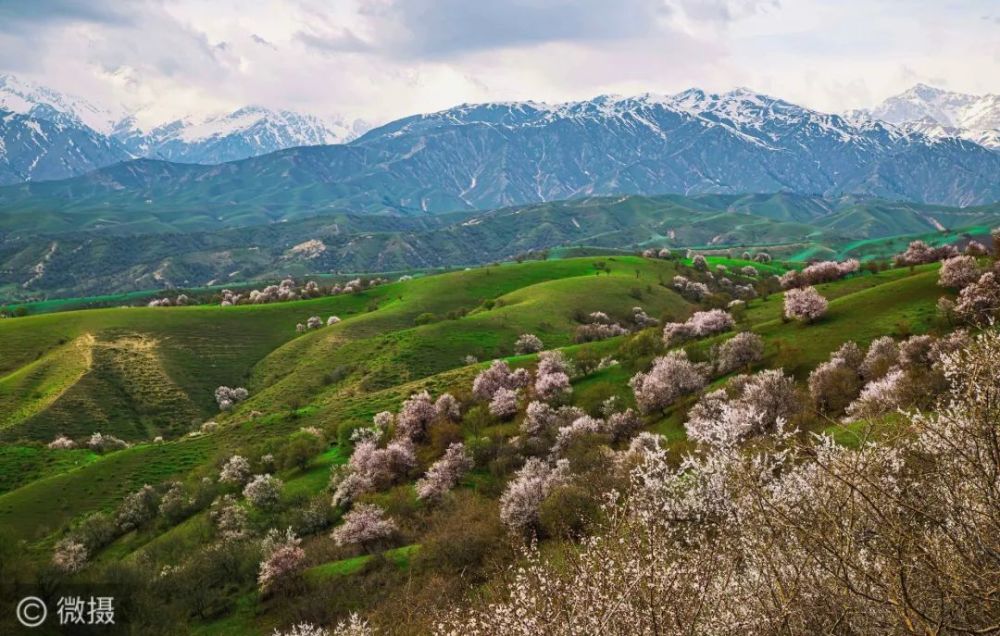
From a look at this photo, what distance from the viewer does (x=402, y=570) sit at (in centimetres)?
4588

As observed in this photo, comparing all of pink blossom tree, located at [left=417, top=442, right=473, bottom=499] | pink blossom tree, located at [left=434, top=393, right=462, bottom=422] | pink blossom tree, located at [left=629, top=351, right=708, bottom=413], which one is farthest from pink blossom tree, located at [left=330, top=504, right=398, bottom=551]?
pink blossom tree, located at [left=629, top=351, right=708, bottom=413]

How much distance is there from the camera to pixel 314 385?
126m

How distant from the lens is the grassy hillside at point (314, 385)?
50.2 meters

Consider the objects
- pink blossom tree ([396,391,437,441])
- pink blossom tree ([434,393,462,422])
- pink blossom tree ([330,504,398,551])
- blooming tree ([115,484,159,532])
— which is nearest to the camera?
pink blossom tree ([330,504,398,551])

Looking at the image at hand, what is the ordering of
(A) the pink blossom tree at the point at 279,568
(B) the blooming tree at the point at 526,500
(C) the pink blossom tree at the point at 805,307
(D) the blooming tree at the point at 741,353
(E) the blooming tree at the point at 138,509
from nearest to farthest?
(B) the blooming tree at the point at 526,500 < (A) the pink blossom tree at the point at 279,568 < (D) the blooming tree at the point at 741,353 < (E) the blooming tree at the point at 138,509 < (C) the pink blossom tree at the point at 805,307

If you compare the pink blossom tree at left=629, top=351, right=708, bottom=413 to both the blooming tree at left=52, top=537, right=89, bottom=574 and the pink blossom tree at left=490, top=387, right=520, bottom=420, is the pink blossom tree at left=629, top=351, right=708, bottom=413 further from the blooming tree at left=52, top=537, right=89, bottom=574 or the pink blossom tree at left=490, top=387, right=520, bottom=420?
the blooming tree at left=52, top=537, right=89, bottom=574

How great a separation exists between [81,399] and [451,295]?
300ft

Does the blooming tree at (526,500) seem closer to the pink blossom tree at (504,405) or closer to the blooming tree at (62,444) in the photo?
the pink blossom tree at (504,405)

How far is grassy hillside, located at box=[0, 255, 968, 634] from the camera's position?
5025 cm

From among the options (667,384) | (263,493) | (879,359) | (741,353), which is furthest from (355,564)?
(879,359)

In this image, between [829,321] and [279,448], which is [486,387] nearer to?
[279,448]

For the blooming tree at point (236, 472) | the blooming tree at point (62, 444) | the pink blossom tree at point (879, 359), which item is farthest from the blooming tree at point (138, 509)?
the pink blossom tree at point (879, 359)

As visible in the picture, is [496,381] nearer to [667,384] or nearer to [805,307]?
[667,384]

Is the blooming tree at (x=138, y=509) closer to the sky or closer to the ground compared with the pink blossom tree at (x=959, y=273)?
closer to the ground
